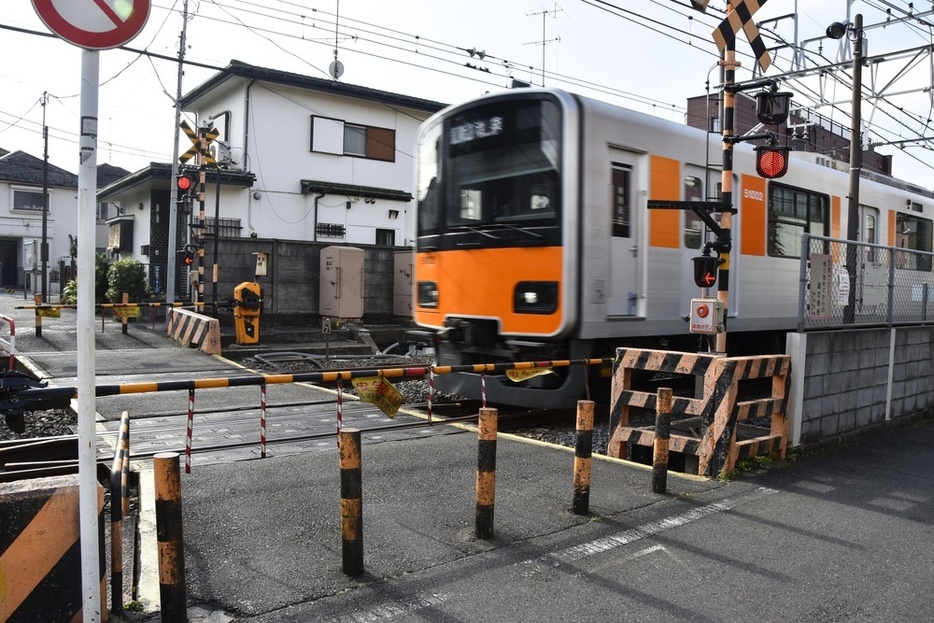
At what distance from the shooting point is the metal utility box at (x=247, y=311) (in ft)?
48.1

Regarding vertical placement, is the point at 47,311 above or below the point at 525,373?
above

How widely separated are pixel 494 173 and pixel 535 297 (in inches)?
61.3

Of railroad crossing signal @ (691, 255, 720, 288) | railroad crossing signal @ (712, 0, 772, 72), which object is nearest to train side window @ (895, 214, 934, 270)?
railroad crossing signal @ (712, 0, 772, 72)

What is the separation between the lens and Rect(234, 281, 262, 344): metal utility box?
14.6 meters

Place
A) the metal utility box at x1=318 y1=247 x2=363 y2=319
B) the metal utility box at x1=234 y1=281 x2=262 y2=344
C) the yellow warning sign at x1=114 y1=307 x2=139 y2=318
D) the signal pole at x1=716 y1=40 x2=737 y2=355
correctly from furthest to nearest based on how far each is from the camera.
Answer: the metal utility box at x1=318 y1=247 x2=363 y2=319, the yellow warning sign at x1=114 y1=307 x2=139 y2=318, the metal utility box at x1=234 y1=281 x2=262 y2=344, the signal pole at x1=716 y1=40 x2=737 y2=355

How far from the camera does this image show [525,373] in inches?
300

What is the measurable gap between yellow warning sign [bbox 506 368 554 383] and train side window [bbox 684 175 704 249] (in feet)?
8.68

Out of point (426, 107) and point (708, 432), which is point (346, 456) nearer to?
point (708, 432)

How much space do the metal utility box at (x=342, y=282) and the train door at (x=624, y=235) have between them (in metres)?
10.2

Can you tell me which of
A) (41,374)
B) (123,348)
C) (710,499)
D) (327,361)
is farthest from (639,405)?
(123,348)

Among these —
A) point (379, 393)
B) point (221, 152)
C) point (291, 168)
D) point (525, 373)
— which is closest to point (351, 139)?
point (291, 168)

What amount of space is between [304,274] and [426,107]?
413 inches

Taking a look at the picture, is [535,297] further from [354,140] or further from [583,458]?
[354,140]

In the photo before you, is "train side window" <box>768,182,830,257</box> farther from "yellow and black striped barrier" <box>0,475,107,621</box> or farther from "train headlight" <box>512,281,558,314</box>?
"yellow and black striped barrier" <box>0,475,107,621</box>
